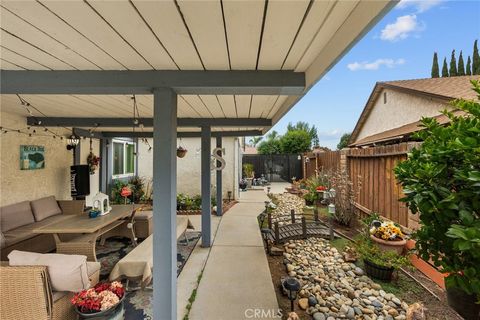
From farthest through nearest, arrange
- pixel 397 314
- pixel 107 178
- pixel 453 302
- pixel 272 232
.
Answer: pixel 107 178 → pixel 272 232 → pixel 397 314 → pixel 453 302

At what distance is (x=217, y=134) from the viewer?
691 cm

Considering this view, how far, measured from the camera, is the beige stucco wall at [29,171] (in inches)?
179

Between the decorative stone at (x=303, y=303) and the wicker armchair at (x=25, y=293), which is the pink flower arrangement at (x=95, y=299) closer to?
the wicker armchair at (x=25, y=293)

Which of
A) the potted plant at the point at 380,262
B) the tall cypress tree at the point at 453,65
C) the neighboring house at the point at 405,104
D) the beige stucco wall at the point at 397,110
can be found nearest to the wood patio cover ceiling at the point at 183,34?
the potted plant at the point at 380,262

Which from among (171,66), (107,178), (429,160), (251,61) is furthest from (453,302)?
(107,178)

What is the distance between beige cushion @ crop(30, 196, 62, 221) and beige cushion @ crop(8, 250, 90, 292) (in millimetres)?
3244

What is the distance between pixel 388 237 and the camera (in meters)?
3.90

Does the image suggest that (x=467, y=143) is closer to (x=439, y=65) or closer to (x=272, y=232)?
(x=272, y=232)

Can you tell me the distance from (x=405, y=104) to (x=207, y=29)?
10737 mm

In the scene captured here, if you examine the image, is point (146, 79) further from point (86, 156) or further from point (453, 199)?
point (86, 156)

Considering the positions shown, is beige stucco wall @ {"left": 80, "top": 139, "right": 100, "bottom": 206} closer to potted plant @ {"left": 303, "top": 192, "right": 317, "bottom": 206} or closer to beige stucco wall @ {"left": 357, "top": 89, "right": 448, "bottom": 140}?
potted plant @ {"left": 303, "top": 192, "right": 317, "bottom": 206}

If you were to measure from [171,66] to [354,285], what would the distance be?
149 inches

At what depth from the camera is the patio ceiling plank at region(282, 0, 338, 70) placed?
4.10ft

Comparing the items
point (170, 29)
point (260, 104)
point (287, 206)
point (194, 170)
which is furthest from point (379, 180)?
point (194, 170)
